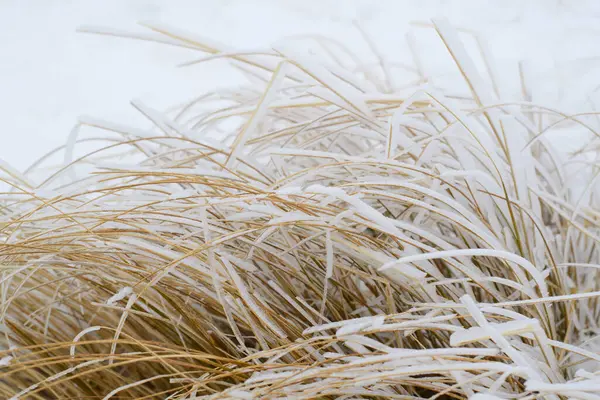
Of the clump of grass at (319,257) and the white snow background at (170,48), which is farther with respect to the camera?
the white snow background at (170,48)

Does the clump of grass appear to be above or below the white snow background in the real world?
below

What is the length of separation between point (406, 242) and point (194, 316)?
0.16 meters

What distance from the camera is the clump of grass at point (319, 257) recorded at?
1.46 feet

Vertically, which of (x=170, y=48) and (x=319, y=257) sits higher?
(x=170, y=48)

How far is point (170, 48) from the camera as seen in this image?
1.98 meters

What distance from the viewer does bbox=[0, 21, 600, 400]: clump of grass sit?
445 millimetres

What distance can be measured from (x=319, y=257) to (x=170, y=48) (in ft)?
5.15

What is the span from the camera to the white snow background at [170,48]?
5.06 ft

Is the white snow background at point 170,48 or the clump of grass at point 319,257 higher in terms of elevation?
the white snow background at point 170,48

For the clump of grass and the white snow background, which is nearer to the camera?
the clump of grass

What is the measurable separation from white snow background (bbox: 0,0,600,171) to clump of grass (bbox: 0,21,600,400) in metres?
0.95

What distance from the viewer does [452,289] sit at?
1.62 ft

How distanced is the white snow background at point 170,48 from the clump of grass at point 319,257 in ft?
3.10

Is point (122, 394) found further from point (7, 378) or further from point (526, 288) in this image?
point (526, 288)
